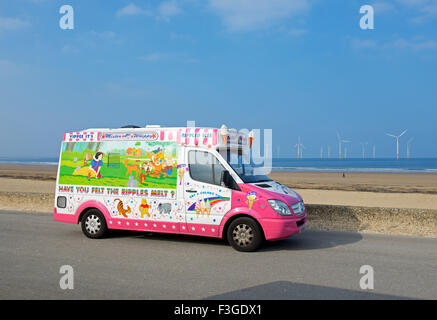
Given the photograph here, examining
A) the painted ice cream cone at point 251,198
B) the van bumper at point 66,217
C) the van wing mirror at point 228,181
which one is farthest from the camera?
the van bumper at point 66,217

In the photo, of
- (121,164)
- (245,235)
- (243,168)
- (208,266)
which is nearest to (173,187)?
(121,164)

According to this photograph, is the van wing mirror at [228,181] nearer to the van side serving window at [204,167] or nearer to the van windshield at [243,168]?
the van side serving window at [204,167]

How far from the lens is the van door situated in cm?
878

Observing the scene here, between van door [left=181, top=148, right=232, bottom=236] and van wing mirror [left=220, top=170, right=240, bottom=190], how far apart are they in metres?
0.08

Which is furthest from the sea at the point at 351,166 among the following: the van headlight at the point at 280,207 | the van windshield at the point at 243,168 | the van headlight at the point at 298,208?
the van headlight at the point at 280,207

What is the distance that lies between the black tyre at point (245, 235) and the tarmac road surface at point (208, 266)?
8.3 inches

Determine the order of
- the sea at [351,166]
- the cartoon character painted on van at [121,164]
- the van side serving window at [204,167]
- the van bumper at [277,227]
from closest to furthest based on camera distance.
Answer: the van bumper at [277,227] → the van side serving window at [204,167] → the cartoon character painted on van at [121,164] → the sea at [351,166]

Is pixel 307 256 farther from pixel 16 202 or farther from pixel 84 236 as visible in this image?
pixel 16 202

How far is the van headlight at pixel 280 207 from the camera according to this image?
333 inches

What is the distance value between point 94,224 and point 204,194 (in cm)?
286

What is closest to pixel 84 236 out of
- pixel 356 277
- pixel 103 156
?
pixel 103 156

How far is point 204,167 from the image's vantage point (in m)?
9.06

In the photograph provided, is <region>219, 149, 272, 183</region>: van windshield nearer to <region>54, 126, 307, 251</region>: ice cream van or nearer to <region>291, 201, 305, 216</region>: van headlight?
<region>54, 126, 307, 251</region>: ice cream van

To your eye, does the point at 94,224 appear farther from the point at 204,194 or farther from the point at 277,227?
the point at 277,227
